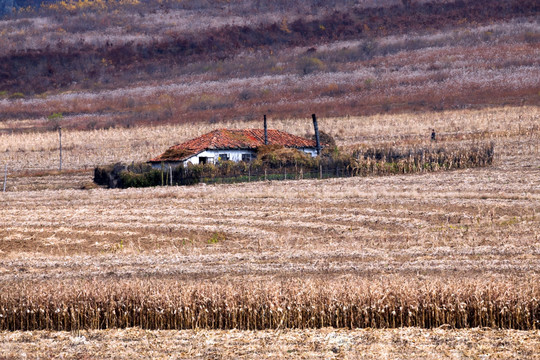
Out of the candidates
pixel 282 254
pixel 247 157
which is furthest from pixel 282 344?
pixel 247 157

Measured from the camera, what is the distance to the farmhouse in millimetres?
49188

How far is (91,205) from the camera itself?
118 ft

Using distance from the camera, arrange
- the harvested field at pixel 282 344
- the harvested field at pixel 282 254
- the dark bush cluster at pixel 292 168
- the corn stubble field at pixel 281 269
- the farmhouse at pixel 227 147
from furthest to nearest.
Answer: the farmhouse at pixel 227 147
the dark bush cluster at pixel 292 168
the harvested field at pixel 282 254
the corn stubble field at pixel 281 269
the harvested field at pixel 282 344

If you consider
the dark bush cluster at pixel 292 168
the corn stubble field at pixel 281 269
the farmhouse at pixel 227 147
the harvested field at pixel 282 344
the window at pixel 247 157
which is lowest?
the harvested field at pixel 282 344

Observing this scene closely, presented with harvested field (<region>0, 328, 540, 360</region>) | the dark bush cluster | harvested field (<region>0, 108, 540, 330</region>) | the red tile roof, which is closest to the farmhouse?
the red tile roof

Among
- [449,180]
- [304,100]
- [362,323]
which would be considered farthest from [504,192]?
[304,100]

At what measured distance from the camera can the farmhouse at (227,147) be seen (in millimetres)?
49188

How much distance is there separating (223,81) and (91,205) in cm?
7773

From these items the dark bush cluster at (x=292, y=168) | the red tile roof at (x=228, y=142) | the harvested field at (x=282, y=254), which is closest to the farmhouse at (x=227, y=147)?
the red tile roof at (x=228, y=142)

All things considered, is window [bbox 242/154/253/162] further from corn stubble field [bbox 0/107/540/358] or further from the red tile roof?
corn stubble field [bbox 0/107/540/358]

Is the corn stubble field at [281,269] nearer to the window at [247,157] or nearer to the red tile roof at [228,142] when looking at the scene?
the red tile roof at [228,142]

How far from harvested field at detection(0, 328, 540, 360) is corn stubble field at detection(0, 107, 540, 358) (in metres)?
0.05

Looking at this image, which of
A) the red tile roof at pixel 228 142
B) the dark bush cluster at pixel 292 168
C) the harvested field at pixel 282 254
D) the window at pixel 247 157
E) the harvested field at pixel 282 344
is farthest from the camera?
the window at pixel 247 157

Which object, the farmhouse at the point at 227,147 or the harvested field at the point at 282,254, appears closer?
the harvested field at the point at 282,254
